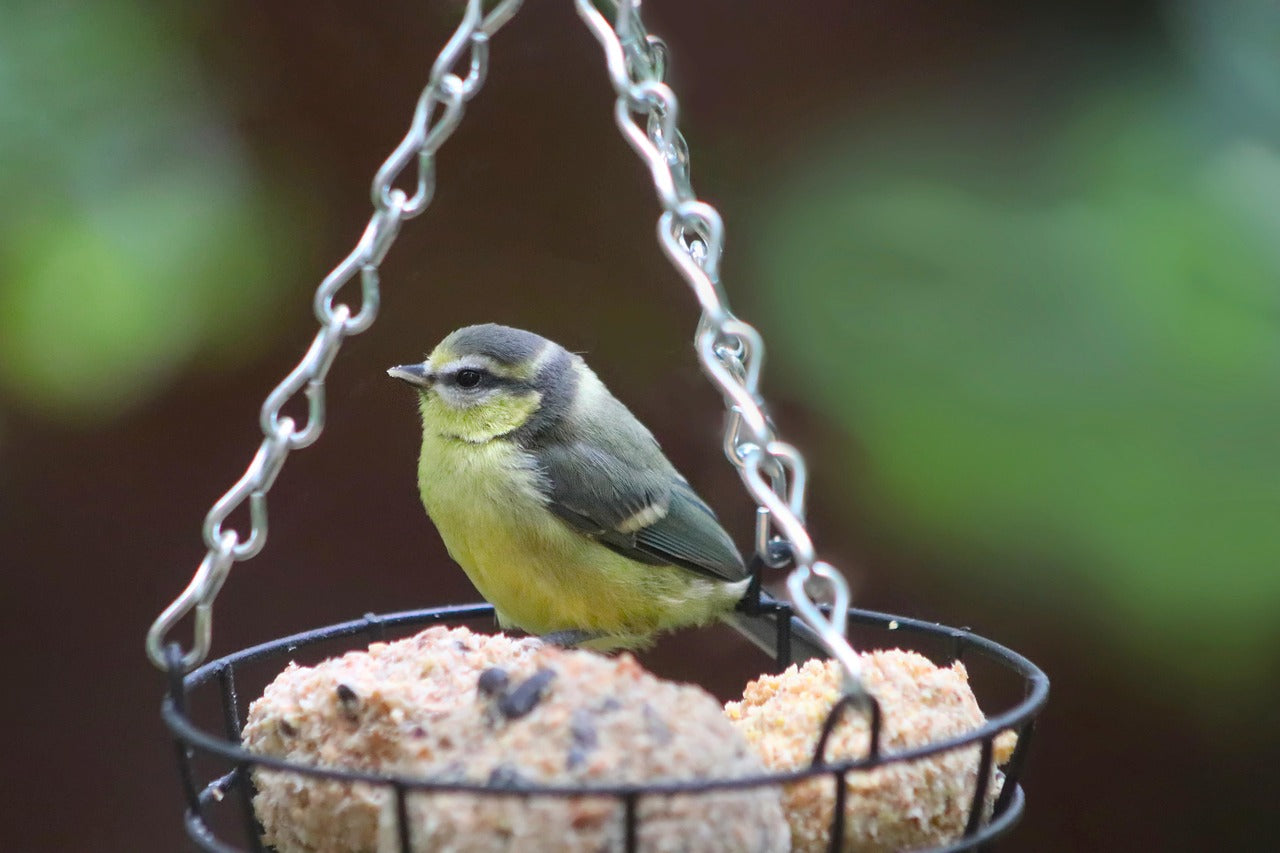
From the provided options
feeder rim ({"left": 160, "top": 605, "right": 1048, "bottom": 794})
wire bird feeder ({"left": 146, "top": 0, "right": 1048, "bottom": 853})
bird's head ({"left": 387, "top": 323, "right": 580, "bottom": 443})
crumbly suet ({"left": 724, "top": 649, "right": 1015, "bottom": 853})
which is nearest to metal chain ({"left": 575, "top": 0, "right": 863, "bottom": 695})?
wire bird feeder ({"left": 146, "top": 0, "right": 1048, "bottom": 853})

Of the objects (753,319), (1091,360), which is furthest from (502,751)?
(753,319)

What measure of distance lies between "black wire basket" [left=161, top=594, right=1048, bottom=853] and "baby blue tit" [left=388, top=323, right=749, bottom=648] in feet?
0.45

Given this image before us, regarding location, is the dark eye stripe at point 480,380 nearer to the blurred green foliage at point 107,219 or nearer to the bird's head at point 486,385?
the bird's head at point 486,385

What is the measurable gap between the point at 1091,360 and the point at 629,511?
96 centimetres

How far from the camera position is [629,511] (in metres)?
2.68

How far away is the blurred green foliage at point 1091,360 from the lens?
2.75 meters

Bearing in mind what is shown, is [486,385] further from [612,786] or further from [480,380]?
[612,786]

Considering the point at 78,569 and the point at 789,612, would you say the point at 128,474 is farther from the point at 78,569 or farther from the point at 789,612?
the point at 789,612

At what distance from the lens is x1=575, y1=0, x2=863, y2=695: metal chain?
1.48 meters

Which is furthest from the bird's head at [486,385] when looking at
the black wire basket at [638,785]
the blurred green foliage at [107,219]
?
the blurred green foliage at [107,219]

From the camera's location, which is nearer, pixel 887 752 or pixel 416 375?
pixel 887 752

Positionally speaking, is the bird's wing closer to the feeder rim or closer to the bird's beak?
the bird's beak

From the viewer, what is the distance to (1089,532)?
2836 millimetres

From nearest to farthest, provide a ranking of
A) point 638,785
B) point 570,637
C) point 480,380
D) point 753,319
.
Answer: point 638,785, point 570,637, point 480,380, point 753,319
